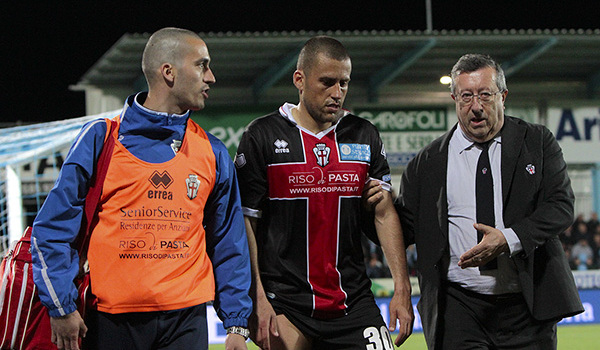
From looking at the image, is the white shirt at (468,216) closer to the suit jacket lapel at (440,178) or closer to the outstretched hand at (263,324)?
the suit jacket lapel at (440,178)

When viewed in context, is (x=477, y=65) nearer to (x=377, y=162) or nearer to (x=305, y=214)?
(x=377, y=162)

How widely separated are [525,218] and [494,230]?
0.22m

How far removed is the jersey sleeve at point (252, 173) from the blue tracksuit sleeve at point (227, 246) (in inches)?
9.5

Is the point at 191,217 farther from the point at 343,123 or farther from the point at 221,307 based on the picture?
the point at 343,123

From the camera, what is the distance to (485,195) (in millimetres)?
3842

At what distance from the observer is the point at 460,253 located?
12.6 feet

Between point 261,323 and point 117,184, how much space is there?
0.99m

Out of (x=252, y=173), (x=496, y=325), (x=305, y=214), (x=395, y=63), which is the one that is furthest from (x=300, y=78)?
(x=395, y=63)

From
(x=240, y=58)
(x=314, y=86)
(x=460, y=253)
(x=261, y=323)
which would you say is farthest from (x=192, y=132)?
(x=240, y=58)

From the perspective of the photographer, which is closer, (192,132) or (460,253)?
(192,132)

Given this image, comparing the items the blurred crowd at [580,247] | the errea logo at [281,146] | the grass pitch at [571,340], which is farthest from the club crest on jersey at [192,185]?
the blurred crowd at [580,247]

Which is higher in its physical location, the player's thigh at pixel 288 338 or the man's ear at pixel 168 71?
the man's ear at pixel 168 71

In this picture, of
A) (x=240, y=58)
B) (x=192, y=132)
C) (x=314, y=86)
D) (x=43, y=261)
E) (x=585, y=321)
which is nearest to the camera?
(x=43, y=261)

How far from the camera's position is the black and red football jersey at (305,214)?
3.77 meters
